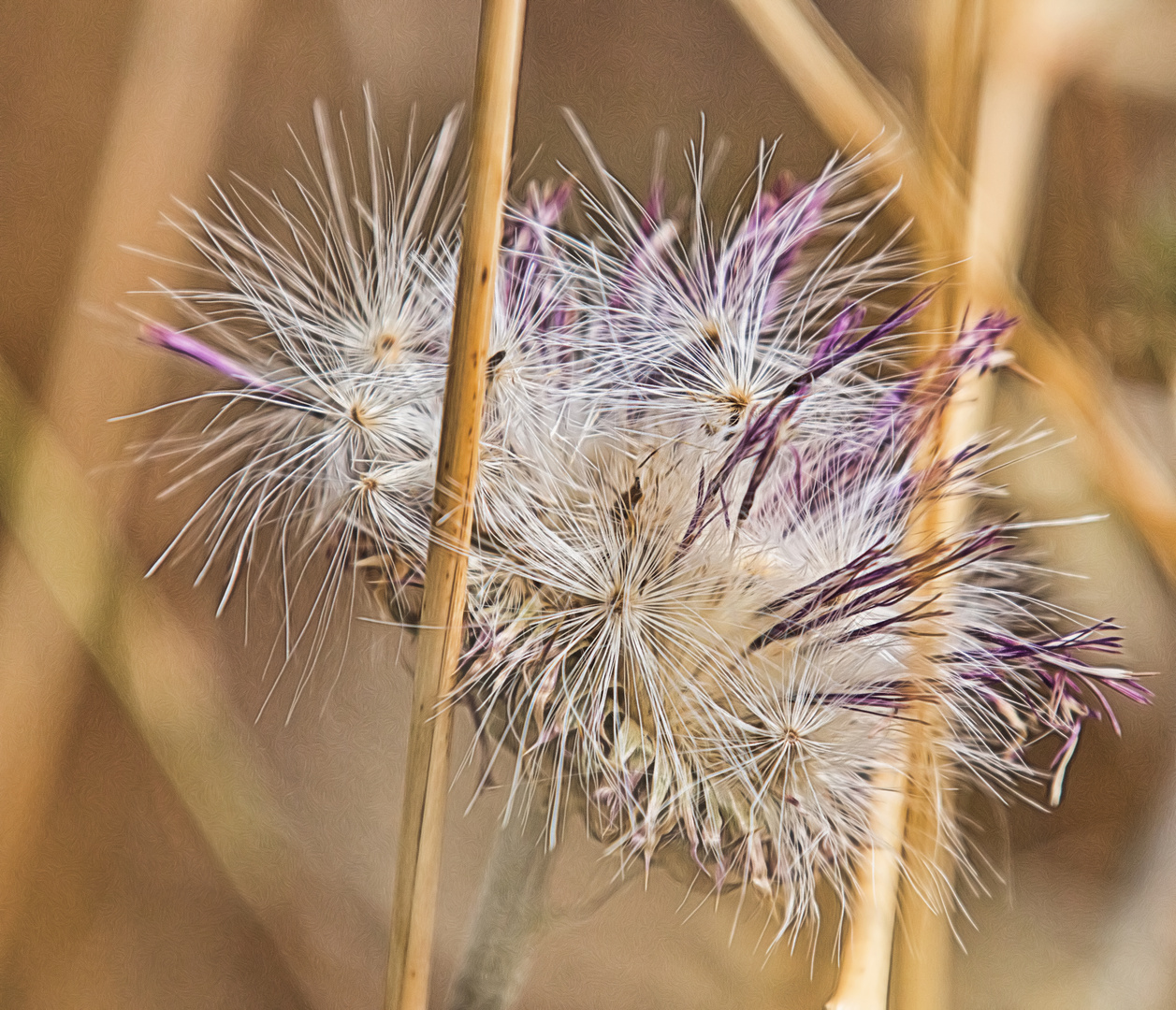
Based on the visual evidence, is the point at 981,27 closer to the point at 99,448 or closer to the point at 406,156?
the point at 406,156

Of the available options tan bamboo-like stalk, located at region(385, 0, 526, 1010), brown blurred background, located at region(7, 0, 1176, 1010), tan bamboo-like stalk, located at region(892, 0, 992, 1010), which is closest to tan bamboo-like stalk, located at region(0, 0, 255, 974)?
brown blurred background, located at region(7, 0, 1176, 1010)

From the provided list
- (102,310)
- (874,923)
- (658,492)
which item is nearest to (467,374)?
(658,492)

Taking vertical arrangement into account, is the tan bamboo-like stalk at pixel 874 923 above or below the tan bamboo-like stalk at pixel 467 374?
below

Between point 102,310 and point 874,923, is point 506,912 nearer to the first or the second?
point 874,923

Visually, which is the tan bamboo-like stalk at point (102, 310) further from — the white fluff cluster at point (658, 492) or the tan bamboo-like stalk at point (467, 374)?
the tan bamboo-like stalk at point (467, 374)

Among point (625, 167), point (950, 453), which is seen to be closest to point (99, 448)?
point (625, 167)

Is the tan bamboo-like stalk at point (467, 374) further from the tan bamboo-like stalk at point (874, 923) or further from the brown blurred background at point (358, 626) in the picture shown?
the tan bamboo-like stalk at point (874, 923)

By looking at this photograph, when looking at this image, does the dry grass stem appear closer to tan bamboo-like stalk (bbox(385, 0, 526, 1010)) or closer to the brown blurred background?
the brown blurred background

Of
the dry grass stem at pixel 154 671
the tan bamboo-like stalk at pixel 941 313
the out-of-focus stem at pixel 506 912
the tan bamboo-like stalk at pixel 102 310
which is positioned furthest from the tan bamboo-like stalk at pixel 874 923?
the tan bamboo-like stalk at pixel 102 310
